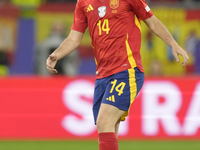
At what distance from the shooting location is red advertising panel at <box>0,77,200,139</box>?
7375mm

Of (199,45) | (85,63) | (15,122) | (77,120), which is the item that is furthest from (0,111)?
(199,45)

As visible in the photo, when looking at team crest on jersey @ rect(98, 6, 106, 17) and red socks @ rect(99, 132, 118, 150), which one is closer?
red socks @ rect(99, 132, 118, 150)

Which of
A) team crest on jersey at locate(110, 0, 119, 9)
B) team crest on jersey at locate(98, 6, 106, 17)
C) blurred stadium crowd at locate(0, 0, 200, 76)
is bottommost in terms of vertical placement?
blurred stadium crowd at locate(0, 0, 200, 76)

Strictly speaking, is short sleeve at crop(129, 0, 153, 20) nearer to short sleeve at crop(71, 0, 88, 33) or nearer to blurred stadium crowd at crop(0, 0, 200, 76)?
short sleeve at crop(71, 0, 88, 33)

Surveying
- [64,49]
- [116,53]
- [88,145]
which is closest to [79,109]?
[88,145]

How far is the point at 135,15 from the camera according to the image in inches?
158

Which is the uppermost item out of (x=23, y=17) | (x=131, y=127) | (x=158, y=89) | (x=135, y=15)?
(x=135, y=15)

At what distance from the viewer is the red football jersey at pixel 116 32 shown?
388 centimetres

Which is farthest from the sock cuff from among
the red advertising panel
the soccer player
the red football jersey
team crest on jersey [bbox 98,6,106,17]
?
the red advertising panel

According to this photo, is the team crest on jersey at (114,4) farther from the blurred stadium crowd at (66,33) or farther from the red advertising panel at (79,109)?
the blurred stadium crowd at (66,33)

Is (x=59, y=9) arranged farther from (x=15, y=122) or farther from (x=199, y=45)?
(x=15, y=122)

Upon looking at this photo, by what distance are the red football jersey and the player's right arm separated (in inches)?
10.8

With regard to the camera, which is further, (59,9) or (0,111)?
(59,9)

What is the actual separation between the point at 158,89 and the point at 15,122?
2.63m
